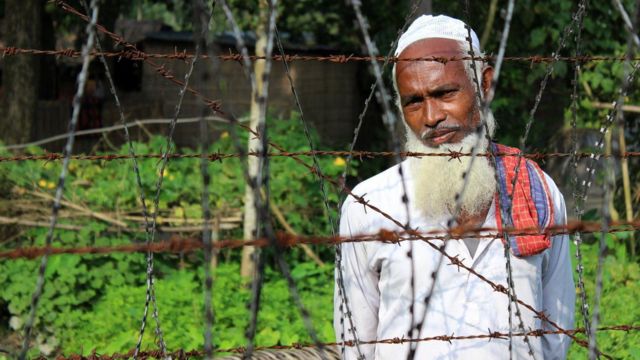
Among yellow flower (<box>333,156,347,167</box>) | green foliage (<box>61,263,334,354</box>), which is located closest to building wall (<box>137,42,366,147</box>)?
yellow flower (<box>333,156,347,167</box>)

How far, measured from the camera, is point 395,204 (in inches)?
86.5

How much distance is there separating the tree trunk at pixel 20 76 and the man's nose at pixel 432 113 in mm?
6074

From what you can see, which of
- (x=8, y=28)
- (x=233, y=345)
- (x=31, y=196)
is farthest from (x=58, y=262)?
(x=8, y=28)

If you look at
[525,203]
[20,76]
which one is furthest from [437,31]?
[20,76]

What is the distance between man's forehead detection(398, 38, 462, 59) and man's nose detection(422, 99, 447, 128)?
0.12 m

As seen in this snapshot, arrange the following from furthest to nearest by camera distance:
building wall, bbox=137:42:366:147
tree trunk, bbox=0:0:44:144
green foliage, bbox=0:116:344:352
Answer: building wall, bbox=137:42:366:147, tree trunk, bbox=0:0:44:144, green foliage, bbox=0:116:344:352

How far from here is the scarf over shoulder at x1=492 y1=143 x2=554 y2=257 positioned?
203 centimetres

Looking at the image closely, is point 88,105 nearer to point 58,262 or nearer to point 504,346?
point 58,262

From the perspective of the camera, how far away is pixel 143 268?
5.58 meters

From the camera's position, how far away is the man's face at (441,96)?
2221mm

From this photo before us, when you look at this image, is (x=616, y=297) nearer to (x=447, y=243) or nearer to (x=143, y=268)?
(x=143, y=268)

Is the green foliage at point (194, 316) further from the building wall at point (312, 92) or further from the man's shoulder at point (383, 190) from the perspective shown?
the building wall at point (312, 92)

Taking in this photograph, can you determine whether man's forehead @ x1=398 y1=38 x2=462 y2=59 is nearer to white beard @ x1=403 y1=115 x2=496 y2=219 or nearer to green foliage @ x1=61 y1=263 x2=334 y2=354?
white beard @ x1=403 y1=115 x2=496 y2=219

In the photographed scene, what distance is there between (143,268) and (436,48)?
145 inches
